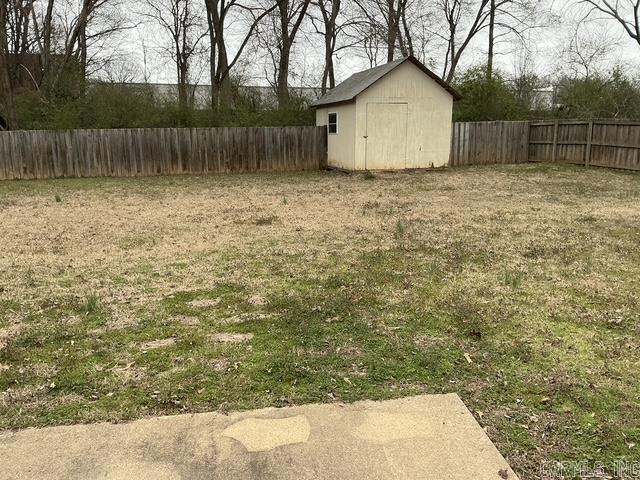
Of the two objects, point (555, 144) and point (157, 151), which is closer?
point (157, 151)

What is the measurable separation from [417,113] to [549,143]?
467cm

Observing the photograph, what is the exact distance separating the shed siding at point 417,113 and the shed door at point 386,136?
0.38 ft

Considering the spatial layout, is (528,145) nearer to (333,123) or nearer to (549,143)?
(549,143)

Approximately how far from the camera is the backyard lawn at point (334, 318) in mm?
2580

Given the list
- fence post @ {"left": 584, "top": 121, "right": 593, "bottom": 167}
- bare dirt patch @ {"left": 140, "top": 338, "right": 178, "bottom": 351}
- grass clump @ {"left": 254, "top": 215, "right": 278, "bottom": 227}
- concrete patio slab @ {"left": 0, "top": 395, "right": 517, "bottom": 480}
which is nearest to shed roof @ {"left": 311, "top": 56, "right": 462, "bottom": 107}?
fence post @ {"left": 584, "top": 121, "right": 593, "bottom": 167}

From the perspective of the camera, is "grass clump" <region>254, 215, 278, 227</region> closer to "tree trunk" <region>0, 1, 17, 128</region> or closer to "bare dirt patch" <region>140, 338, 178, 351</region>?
"bare dirt patch" <region>140, 338, 178, 351</region>

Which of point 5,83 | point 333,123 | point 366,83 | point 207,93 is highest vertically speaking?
point 207,93

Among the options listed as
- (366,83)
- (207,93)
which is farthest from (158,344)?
(207,93)

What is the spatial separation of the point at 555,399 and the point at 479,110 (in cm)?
1715

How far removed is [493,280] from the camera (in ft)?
14.8

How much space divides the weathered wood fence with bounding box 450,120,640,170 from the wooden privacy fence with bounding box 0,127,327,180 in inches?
185

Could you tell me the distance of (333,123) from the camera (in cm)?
1568

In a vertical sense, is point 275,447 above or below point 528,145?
below

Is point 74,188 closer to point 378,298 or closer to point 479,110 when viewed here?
point 378,298
